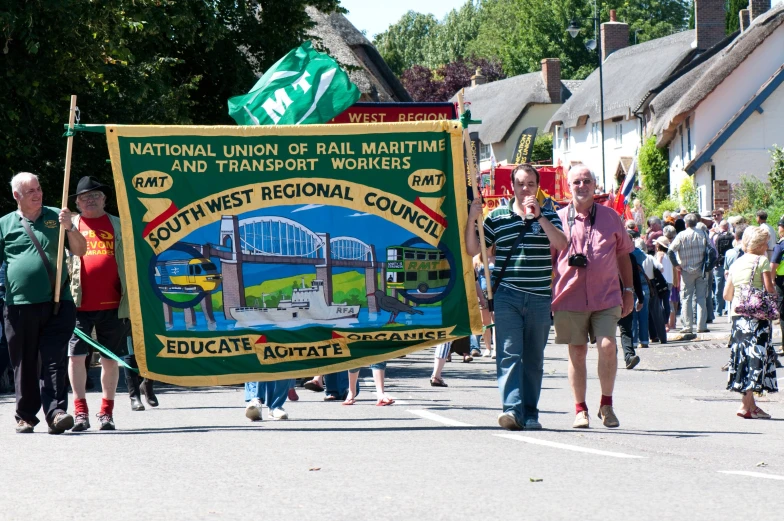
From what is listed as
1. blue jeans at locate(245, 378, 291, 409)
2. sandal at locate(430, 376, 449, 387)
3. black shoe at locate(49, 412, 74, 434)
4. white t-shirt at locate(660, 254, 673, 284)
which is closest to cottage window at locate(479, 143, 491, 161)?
white t-shirt at locate(660, 254, 673, 284)

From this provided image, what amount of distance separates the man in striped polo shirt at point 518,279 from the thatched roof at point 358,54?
3358 cm

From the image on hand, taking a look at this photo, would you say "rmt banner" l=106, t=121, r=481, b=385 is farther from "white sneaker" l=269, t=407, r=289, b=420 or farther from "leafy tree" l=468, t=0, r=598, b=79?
"leafy tree" l=468, t=0, r=598, b=79

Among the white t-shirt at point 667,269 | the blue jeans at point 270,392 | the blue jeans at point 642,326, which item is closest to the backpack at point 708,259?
the white t-shirt at point 667,269

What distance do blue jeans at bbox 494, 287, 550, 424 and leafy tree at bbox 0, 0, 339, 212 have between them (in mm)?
8166

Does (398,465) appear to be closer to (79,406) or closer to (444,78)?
(79,406)

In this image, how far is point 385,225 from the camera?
10.6 metres

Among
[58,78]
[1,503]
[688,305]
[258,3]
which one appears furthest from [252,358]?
[258,3]

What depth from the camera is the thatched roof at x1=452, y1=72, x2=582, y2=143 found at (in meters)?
88.8

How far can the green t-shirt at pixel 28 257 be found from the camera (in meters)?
10.3

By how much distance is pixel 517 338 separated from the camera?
992 cm

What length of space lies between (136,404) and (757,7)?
52.5m

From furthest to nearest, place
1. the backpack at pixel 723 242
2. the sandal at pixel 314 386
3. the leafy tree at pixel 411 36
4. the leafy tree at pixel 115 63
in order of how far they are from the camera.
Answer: the leafy tree at pixel 411 36, the backpack at pixel 723 242, the leafy tree at pixel 115 63, the sandal at pixel 314 386

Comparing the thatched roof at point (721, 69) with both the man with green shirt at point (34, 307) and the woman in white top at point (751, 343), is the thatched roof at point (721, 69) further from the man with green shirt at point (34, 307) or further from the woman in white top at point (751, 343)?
the man with green shirt at point (34, 307)

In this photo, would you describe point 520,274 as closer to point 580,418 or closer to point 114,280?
point 580,418
